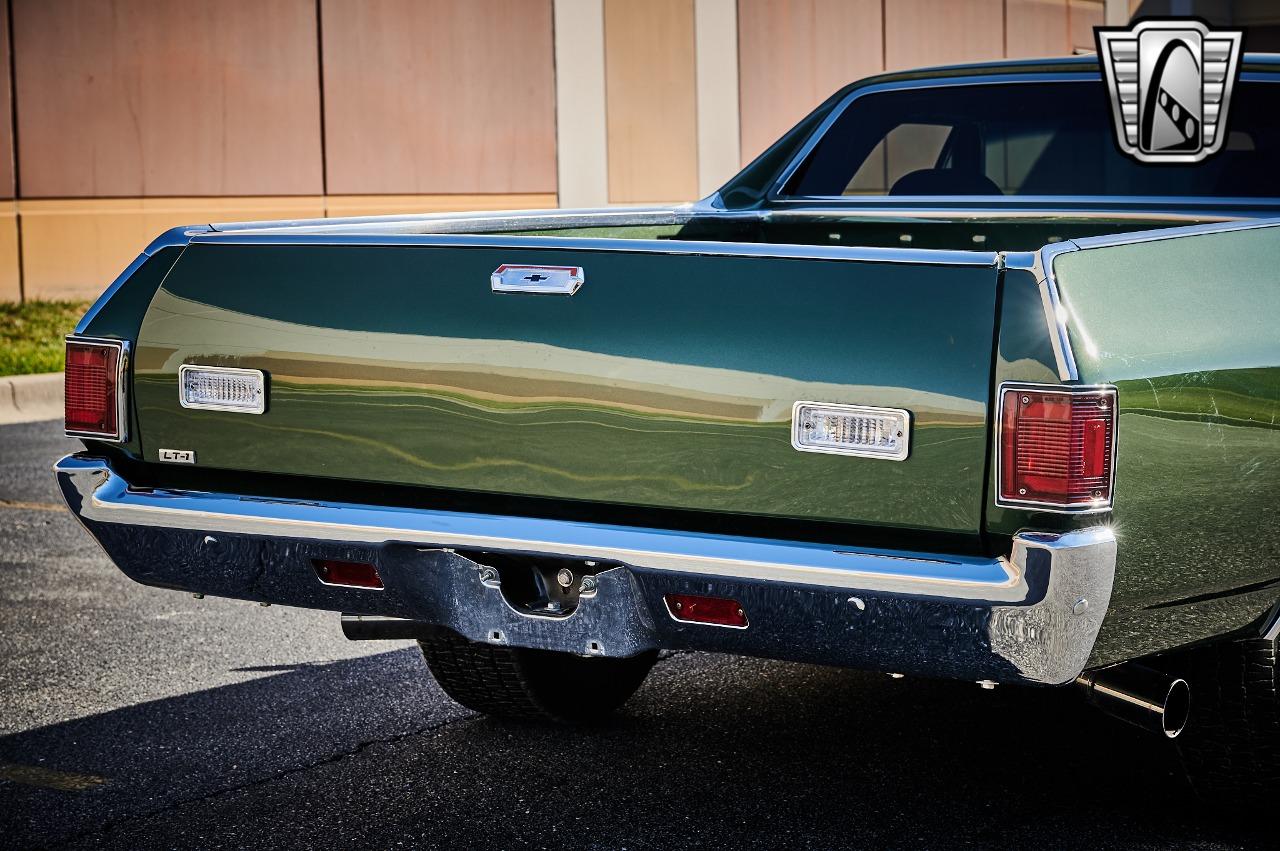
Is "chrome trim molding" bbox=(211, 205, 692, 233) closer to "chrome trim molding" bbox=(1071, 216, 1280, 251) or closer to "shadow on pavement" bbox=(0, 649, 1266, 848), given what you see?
"shadow on pavement" bbox=(0, 649, 1266, 848)

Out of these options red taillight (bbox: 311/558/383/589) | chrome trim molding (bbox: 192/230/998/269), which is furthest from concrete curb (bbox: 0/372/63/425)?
red taillight (bbox: 311/558/383/589)

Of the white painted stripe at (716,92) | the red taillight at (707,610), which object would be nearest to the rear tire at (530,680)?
the red taillight at (707,610)

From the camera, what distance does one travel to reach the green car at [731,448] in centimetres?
280

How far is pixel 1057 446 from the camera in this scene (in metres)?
2.74

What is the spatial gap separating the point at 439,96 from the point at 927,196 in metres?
12.3

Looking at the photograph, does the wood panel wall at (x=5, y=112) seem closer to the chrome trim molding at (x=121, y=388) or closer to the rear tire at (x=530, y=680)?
the rear tire at (x=530, y=680)

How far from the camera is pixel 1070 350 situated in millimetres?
2744

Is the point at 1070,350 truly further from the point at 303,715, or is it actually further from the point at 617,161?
the point at 617,161

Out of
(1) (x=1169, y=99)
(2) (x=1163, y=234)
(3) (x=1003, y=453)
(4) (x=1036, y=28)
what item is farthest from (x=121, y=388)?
(4) (x=1036, y=28)

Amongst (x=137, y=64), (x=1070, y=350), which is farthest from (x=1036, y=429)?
(x=137, y=64)

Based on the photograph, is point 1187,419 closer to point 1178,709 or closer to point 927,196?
point 1178,709

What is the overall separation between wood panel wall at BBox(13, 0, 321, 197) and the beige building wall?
0.05ft

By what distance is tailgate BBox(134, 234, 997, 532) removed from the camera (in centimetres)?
285

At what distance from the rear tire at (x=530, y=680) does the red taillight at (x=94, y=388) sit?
3.30 ft
